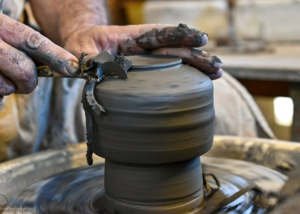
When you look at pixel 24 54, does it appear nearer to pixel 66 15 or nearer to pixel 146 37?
pixel 146 37

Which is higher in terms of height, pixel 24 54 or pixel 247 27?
pixel 24 54

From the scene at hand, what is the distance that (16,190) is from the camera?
1129 millimetres

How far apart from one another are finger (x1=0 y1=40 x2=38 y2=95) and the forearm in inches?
16.9

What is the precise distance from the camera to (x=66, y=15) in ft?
4.78

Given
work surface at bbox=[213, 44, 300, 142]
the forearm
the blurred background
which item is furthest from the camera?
the blurred background

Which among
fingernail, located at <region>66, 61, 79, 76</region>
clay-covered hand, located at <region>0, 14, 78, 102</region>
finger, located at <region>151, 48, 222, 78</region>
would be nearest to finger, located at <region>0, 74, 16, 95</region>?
clay-covered hand, located at <region>0, 14, 78, 102</region>

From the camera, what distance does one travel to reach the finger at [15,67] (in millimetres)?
921

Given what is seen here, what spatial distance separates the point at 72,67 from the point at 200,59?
28 centimetres

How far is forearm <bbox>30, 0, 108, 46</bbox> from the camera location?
4.58 ft

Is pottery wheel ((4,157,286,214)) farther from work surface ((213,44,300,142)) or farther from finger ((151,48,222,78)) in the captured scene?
work surface ((213,44,300,142))

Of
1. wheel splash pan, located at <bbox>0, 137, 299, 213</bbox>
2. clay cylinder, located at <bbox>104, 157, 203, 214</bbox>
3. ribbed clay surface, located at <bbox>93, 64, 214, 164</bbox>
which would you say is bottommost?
wheel splash pan, located at <bbox>0, 137, 299, 213</bbox>

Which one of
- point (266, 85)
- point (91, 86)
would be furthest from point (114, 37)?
point (266, 85)

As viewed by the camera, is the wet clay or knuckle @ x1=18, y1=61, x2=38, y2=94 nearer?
the wet clay

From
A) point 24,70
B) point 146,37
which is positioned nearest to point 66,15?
point 146,37
